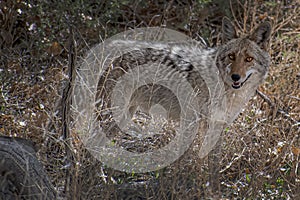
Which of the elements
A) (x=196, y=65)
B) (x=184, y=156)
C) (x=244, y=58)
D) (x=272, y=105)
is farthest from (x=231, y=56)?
(x=184, y=156)

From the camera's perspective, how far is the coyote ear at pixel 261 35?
19.1 ft

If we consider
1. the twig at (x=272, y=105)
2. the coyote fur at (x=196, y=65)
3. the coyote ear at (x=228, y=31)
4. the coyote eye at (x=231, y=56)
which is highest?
the coyote ear at (x=228, y=31)

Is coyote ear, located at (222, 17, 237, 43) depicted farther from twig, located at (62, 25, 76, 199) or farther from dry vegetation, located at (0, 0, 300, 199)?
twig, located at (62, 25, 76, 199)

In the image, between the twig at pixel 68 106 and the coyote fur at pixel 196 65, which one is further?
the coyote fur at pixel 196 65

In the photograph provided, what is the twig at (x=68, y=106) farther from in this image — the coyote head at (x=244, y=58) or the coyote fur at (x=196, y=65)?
the coyote head at (x=244, y=58)

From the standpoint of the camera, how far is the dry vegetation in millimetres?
4859

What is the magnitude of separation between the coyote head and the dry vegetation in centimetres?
53

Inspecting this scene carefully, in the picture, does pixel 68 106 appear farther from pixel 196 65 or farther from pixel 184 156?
pixel 196 65

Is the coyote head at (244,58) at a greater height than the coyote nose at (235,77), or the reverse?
the coyote head at (244,58)

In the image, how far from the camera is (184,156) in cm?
492

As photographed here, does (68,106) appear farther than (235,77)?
No

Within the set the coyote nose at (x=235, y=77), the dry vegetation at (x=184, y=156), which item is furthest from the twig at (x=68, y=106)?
the coyote nose at (x=235, y=77)

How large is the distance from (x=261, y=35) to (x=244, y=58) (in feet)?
1.21

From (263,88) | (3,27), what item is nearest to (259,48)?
(263,88)
